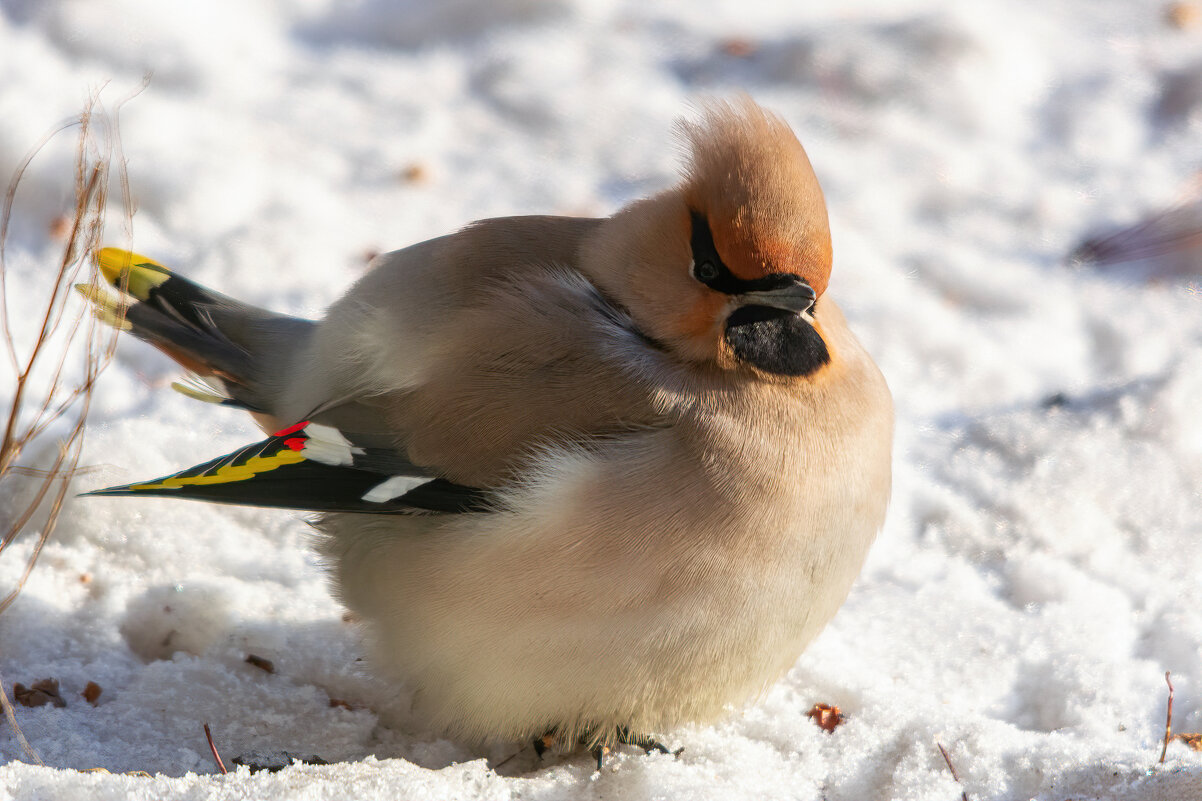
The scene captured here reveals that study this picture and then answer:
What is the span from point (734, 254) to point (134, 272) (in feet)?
5.72

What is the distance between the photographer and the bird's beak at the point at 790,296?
2.60m

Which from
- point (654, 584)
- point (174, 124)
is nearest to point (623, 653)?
point (654, 584)

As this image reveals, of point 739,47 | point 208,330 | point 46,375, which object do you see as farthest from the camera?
point 739,47

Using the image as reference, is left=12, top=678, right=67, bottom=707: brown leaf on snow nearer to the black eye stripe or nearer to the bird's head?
the bird's head

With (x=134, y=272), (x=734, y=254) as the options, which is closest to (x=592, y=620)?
(x=734, y=254)

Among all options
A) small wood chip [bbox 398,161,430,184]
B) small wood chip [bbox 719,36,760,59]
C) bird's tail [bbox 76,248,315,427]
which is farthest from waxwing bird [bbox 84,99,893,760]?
small wood chip [bbox 719,36,760,59]

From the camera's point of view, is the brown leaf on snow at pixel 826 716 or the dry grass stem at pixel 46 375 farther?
the brown leaf on snow at pixel 826 716

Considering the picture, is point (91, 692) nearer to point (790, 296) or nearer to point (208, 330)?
point (208, 330)

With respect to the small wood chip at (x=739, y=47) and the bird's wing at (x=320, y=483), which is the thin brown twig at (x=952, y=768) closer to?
the bird's wing at (x=320, y=483)

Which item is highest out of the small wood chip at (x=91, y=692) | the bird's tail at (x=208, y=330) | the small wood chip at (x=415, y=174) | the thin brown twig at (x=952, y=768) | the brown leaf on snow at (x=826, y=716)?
the small wood chip at (x=415, y=174)

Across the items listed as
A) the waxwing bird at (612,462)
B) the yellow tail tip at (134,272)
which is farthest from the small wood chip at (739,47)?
the yellow tail tip at (134,272)

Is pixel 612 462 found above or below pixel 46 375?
below

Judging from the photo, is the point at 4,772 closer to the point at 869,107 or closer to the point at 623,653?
the point at 623,653

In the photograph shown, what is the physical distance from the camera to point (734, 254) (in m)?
2.63
